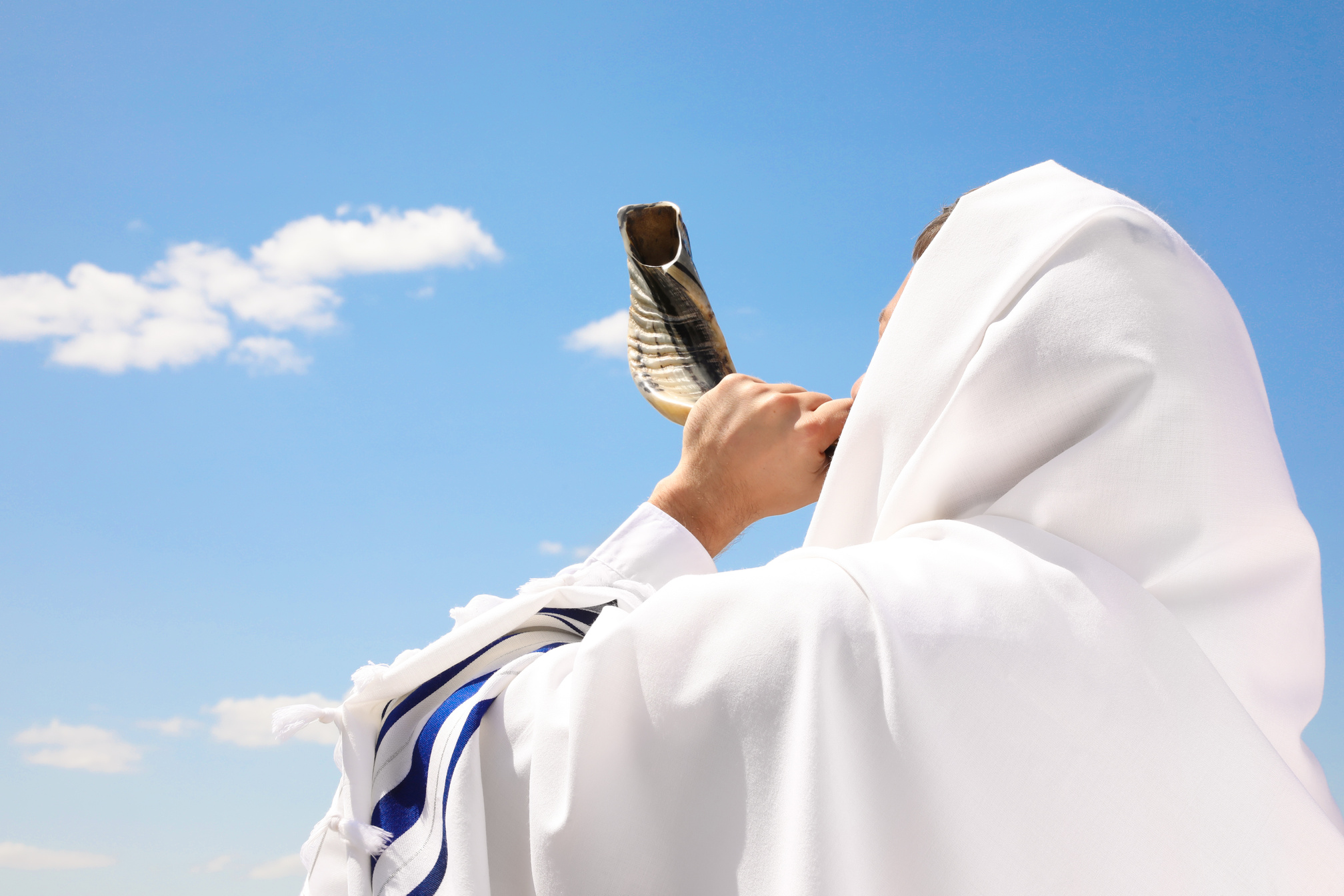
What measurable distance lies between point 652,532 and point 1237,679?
1144 mm

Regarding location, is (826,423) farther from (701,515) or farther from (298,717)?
(298,717)

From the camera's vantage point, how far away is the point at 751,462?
230 cm

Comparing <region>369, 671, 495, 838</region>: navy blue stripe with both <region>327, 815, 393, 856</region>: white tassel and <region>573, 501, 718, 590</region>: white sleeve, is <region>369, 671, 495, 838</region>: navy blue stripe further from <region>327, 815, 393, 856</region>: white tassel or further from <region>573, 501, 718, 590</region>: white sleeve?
<region>573, 501, 718, 590</region>: white sleeve

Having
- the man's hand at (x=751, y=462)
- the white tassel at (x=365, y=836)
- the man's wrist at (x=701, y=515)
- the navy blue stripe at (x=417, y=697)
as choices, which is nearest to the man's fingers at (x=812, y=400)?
the man's hand at (x=751, y=462)

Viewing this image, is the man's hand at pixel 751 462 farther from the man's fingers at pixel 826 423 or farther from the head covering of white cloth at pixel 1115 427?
the head covering of white cloth at pixel 1115 427

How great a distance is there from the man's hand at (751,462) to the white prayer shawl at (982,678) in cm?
59

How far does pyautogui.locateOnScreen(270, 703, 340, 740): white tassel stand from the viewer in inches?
A: 66.1

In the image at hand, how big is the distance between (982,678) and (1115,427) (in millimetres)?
458

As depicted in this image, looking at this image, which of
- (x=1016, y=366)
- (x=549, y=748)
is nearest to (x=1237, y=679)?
(x=1016, y=366)

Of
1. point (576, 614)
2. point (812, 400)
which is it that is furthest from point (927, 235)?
point (576, 614)

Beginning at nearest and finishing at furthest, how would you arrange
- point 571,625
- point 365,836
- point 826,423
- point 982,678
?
point 982,678 < point 365,836 < point 571,625 < point 826,423

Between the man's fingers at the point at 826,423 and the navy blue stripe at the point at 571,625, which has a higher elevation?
the man's fingers at the point at 826,423

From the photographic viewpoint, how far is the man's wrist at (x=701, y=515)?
2.31 metres

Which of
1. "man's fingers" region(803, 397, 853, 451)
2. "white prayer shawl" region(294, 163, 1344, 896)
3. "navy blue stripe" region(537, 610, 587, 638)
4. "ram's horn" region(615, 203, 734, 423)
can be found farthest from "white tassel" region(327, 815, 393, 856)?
"ram's horn" region(615, 203, 734, 423)
